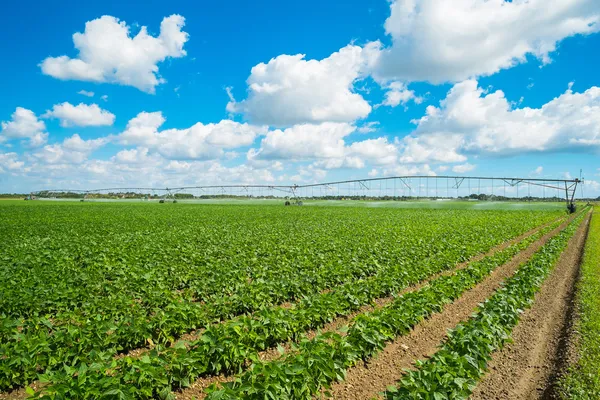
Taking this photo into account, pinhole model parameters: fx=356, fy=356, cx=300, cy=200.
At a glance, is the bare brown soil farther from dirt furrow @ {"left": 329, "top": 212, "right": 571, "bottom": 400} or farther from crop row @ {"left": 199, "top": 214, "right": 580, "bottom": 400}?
crop row @ {"left": 199, "top": 214, "right": 580, "bottom": 400}

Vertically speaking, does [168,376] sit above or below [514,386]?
above

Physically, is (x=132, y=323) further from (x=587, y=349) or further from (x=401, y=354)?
(x=587, y=349)

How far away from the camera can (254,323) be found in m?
7.66

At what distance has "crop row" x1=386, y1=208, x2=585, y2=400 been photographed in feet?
18.5

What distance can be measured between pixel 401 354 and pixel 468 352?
1389mm

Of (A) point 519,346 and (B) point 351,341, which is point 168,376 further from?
(A) point 519,346

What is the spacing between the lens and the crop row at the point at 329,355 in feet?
17.2

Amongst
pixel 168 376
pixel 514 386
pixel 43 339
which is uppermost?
pixel 43 339

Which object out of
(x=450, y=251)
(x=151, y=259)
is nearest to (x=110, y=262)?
(x=151, y=259)

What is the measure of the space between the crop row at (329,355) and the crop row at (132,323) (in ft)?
4.77

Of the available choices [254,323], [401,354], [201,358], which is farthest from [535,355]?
[201,358]

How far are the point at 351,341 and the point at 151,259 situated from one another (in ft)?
37.4

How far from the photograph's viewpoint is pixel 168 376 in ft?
20.2

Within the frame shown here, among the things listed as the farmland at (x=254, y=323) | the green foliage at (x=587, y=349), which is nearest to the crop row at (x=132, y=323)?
the farmland at (x=254, y=323)
